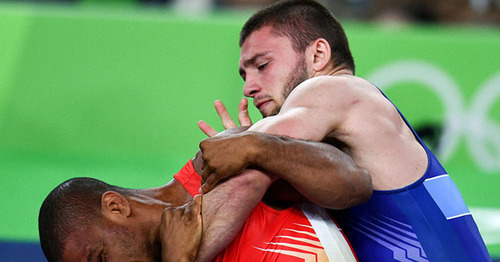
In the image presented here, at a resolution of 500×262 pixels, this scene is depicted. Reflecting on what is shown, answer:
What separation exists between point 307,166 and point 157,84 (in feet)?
12.2

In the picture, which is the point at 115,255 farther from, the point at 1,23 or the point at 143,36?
the point at 1,23

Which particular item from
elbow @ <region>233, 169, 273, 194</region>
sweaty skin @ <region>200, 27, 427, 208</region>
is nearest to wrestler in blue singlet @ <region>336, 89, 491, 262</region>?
sweaty skin @ <region>200, 27, 427, 208</region>

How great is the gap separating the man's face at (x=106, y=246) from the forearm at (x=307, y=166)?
0.59 m

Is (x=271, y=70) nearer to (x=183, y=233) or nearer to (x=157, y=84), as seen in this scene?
(x=183, y=233)

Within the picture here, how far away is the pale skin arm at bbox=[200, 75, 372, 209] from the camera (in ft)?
7.13

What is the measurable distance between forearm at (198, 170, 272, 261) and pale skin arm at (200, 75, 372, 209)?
0.04 meters

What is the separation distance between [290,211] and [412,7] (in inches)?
234

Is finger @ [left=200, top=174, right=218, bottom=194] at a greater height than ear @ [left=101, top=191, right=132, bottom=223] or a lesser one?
greater

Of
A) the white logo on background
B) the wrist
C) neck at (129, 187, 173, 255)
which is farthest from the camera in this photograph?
the white logo on background

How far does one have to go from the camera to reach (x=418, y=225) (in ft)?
8.14

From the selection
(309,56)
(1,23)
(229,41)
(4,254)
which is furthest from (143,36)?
(309,56)

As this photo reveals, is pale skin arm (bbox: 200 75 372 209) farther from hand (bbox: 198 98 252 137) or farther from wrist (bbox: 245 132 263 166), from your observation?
hand (bbox: 198 98 252 137)

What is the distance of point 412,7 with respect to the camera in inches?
310

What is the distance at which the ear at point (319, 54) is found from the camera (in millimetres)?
2885
